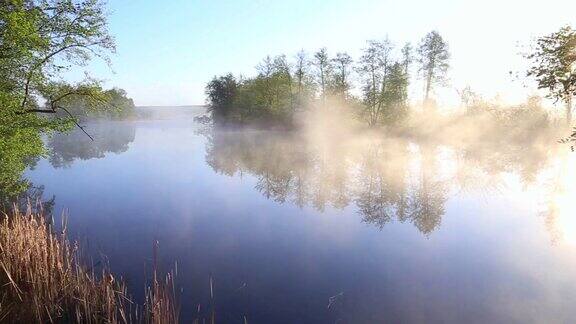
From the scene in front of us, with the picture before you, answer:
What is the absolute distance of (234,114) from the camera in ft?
299

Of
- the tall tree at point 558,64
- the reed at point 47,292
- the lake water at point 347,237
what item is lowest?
the lake water at point 347,237

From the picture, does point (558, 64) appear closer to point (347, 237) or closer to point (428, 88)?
point (347, 237)

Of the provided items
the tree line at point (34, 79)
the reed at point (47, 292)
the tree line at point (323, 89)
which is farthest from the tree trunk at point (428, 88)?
the reed at point (47, 292)

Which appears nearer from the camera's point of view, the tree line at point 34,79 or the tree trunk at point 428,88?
the tree line at point 34,79

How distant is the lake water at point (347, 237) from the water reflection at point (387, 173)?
0.54ft

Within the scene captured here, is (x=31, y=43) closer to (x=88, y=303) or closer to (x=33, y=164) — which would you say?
(x=88, y=303)

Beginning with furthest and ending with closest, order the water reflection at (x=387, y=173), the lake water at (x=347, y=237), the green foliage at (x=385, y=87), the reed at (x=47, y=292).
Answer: the green foliage at (x=385, y=87), the water reflection at (x=387, y=173), the lake water at (x=347, y=237), the reed at (x=47, y=292)

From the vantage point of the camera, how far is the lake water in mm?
9656

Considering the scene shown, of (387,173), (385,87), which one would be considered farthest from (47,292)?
(385,87)

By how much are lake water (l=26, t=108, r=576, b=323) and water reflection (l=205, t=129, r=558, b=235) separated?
17cm

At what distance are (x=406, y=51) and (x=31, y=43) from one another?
62500 mm

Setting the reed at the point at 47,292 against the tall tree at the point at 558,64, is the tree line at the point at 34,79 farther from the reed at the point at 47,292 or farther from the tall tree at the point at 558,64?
the tall tree at the point at 558,64

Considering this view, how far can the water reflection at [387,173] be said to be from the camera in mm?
20188

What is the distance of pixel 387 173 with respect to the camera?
29109 millimetres
